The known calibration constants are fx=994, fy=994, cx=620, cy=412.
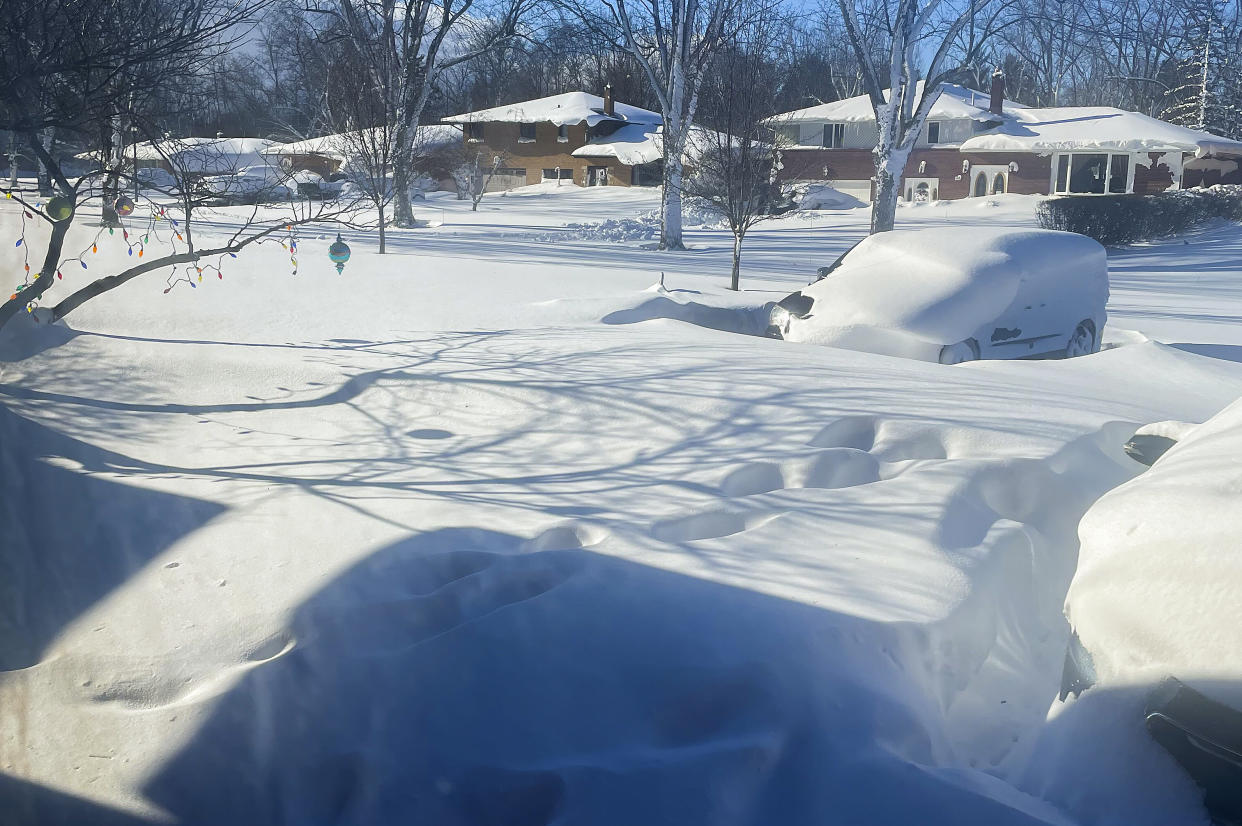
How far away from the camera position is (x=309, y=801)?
3.08 metres

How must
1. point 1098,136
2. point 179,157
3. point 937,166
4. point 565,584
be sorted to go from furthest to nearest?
point 937,166 < point 1098,136 < point 179,157 < point 565,584

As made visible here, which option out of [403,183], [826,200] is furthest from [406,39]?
[826,200]

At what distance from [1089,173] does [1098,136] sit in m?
7.69

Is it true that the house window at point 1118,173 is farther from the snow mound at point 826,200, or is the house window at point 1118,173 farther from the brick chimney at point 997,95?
the snow mound at point 826,200

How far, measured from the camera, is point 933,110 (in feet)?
136

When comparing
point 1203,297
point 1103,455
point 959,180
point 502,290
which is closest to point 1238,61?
point 959,180

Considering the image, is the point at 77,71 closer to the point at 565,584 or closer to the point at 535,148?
the point at 565,584

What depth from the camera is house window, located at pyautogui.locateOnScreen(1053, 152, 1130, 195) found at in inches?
1533

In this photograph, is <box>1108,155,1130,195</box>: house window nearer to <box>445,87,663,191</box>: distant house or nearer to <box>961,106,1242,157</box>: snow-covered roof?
<box>961,106,1242,157</box>: snow-covered roof

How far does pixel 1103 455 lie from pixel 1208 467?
2299mm

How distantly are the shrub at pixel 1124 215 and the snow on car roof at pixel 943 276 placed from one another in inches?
672

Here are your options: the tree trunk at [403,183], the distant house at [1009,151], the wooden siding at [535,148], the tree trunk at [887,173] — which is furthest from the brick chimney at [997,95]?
the tree trunk at [403,183]

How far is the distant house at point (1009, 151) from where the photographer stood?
1362 inches

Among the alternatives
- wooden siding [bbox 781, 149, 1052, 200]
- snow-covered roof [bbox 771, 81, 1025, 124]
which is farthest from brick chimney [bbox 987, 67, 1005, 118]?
wooden siding [bbox 781, 149, 1052, 200]
